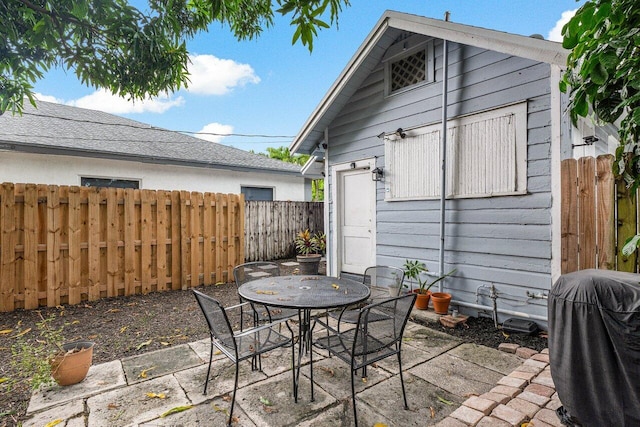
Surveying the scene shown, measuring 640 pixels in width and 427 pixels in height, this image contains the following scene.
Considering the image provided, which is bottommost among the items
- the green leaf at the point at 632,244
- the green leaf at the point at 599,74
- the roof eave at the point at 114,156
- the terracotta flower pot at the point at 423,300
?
the terracotta flower pot at the point at 423,300

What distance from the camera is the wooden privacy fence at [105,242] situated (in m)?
4.30

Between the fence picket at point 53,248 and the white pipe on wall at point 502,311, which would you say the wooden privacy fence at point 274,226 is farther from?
the white pipe on wall at point 502,311

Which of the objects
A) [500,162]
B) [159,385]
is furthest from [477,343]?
[159,385]

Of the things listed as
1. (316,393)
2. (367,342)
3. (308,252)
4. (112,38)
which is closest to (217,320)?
(316,393)

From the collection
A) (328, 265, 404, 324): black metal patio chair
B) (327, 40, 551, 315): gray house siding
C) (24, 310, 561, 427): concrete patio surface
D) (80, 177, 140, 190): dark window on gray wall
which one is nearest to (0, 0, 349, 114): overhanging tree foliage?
(328, 265, 404, 324): black metal patio chair

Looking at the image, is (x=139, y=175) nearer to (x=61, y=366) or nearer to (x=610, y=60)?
(x=61, y=366)

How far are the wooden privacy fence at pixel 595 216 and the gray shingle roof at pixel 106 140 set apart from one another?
861 centimetres

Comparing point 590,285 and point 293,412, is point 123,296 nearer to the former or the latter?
point 293,412

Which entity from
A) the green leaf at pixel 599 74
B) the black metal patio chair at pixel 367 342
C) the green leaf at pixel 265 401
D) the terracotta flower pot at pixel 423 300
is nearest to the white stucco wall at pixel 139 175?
the terracotta flower pot at pixel 423 300

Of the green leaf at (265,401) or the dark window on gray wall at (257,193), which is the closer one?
the green leaf at (265,401)

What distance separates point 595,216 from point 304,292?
287cm

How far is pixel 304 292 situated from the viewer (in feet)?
8.61

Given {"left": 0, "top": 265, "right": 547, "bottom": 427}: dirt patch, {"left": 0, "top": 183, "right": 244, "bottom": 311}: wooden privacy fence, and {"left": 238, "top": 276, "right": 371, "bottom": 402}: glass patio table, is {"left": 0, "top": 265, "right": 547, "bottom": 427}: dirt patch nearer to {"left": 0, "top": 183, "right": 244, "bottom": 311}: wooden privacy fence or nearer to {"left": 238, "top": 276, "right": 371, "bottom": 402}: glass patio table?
{"left": 0, "top": 183, "right": 244, "bottom": 311}: wooden privacy fence

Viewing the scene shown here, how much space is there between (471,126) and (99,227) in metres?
5.91
